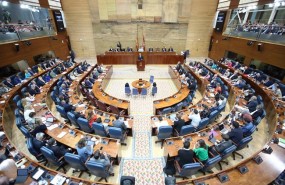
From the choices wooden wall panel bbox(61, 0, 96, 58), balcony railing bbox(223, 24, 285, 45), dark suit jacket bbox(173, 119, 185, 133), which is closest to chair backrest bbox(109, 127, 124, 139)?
dark suit jacket bbox(173, 119, 185, 133)

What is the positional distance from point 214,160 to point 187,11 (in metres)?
19.1

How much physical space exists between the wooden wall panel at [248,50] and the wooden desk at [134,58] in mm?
4958

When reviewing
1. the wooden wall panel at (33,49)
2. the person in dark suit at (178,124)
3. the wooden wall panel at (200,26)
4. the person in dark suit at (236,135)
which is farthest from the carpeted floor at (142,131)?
the wooden wall panel at (200,26)

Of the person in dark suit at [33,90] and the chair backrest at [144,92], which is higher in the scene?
the person in dark suit at [33,90]

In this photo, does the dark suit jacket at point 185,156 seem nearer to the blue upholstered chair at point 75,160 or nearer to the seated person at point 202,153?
the seated person at point 202,153

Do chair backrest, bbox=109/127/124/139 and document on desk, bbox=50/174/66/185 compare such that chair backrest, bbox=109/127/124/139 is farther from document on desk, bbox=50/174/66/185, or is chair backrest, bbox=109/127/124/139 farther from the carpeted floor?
document on desk, bbox=50/174/66/185

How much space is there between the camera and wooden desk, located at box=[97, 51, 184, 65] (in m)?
17.2

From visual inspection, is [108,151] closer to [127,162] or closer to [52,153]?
[127,162]

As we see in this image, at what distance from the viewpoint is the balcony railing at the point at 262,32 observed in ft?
34.7

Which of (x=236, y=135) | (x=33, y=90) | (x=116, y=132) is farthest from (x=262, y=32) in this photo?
(x=33, y=90)

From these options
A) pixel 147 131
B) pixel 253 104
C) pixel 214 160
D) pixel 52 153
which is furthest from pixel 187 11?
pixel 52 153

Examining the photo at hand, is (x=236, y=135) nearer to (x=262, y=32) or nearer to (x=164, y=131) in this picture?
(x=164, y=131)

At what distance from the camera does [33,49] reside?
13500 mm

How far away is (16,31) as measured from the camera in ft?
39.2
